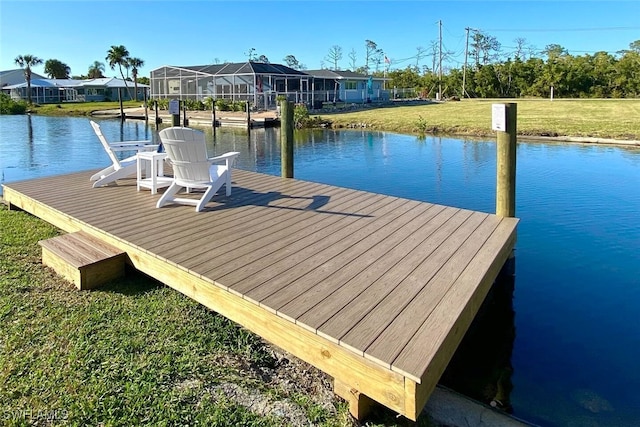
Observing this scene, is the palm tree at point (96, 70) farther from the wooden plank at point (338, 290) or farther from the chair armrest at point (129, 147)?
the wooden plank at point (338, 290)

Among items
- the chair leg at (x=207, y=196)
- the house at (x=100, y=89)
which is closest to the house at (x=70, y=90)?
the house at (x=100, y=89)

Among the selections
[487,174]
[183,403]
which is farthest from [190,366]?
[487,174]

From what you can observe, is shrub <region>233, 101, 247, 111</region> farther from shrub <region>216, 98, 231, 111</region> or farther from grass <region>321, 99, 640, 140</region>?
grass <region>321, 99, 640, 140</region>

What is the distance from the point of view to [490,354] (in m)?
3.60

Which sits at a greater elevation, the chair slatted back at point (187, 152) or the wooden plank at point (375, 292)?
the chair slatted back at point (187, 152)

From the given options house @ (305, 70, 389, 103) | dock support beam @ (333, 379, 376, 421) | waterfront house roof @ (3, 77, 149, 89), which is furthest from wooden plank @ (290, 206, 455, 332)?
waterfront house roof @ (3, 77, 149, 89)

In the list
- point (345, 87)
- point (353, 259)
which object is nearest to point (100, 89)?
point (345, 87)

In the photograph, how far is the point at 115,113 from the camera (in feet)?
105

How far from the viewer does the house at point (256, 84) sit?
28.5 metres

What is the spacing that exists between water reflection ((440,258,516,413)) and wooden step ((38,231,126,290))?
252cm

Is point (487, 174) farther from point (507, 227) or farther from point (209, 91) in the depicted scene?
point (209, 91)

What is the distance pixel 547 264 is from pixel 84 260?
4.38 meters

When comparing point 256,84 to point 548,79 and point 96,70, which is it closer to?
point 548,79

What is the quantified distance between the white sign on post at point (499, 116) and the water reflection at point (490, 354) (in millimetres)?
1265
